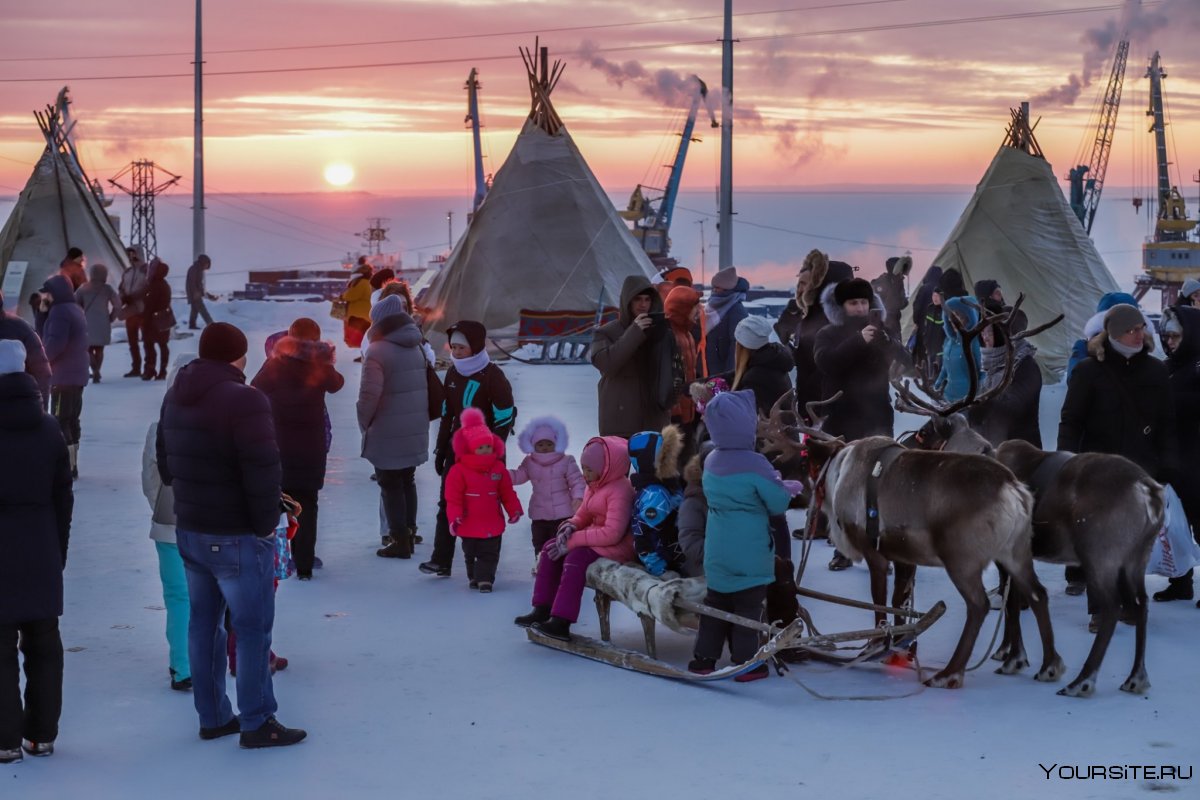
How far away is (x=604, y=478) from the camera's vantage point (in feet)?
22.4

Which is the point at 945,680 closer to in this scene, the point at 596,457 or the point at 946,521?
the point at 946,521

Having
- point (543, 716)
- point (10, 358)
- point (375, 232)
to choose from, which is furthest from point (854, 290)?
point (375, 232)

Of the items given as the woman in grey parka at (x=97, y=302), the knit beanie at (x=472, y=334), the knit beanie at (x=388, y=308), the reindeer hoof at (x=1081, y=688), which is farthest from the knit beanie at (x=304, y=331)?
the woman in grey parka at (x=97, y=302)

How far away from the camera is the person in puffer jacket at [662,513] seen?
669 cm

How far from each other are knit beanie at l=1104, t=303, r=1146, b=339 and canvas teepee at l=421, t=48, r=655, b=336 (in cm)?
1425

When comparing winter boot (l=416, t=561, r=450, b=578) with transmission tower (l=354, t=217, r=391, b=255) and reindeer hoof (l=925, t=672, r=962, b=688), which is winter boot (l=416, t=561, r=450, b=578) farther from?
transmission tower (l=354, t=217, r=391, b=255)

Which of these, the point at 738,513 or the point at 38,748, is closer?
the point at 38,748

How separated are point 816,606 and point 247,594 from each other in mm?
3214

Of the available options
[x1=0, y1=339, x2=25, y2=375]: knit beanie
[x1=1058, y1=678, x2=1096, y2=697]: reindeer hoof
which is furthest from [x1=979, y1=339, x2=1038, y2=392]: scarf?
[x1=0, y1=339, x2=25, y2=375]: knit beanie

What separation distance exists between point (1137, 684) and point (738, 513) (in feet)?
5.67

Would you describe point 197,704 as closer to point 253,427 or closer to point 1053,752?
point 253,427

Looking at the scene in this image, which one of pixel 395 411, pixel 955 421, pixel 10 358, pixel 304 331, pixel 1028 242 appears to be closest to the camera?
pixel 10 358

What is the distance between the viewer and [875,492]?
20.5 feet

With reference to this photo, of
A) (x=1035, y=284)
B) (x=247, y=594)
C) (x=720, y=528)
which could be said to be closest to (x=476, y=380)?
(x=720, y=528)
